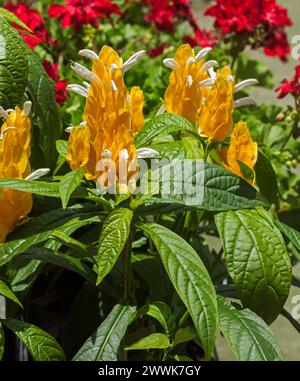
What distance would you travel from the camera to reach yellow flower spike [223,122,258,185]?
153 cm

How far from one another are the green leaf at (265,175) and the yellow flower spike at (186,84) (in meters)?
0.15

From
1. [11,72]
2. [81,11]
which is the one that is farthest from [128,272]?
[81,11]

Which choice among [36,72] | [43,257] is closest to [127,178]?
[43,257]

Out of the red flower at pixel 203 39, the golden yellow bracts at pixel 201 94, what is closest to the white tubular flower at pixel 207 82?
the golden yellow bracts at pixel 201 94

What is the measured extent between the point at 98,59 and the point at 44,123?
34 cm

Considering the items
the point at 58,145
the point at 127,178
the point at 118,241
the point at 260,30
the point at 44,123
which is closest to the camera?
the point at 118,241

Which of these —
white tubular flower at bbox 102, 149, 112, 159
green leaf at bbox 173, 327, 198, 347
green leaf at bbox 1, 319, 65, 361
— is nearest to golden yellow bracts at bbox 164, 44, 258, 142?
white tubular flower at bbox 102, 149, 112, 159

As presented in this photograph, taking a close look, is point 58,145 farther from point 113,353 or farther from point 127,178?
point 113,353

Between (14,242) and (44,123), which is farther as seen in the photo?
(44,123)

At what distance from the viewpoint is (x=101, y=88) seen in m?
1.46

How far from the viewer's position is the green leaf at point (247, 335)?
1373mm

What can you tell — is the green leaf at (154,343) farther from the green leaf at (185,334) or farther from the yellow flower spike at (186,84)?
the yellow flower spike at (186,84)

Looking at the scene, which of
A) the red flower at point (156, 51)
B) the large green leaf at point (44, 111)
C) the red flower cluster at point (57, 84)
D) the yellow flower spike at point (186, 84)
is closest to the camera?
the yellow flower spike at point (186, 84)
